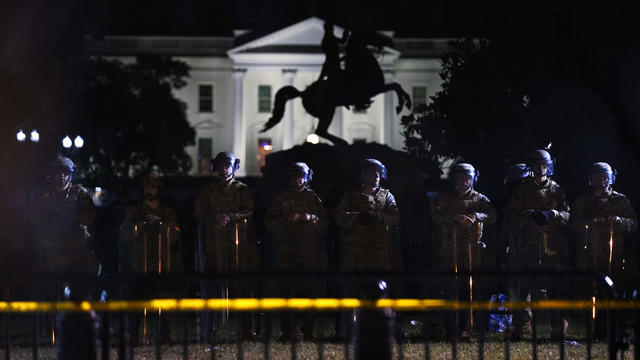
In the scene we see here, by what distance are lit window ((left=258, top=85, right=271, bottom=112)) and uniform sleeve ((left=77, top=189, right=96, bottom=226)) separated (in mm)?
52470

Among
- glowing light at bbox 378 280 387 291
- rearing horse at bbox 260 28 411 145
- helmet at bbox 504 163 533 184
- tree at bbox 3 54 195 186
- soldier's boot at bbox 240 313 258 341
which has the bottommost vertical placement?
soldier's boot at bbox 240 313 258 341

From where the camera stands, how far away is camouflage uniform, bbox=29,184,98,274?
9812 millimetres

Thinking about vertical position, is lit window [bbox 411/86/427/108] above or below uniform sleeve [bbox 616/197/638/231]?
above

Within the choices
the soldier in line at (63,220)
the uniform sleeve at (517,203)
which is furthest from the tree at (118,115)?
the uniform sleeve at (517,203)

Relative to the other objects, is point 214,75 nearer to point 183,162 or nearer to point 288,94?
point 183,162

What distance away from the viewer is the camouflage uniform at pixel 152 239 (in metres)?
9.93

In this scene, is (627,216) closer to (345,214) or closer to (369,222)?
(369,222)

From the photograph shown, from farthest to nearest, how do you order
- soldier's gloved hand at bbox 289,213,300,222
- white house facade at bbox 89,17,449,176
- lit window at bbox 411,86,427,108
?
1. lit window at bbox 411,86,427,108
2. white house facade at bbox 89,17,449,176
3. soldier's gloved hand at bbox 289,213,300,222

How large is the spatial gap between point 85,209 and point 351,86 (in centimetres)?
567

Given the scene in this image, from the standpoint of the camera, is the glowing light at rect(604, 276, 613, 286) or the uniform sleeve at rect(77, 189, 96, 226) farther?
the uniform sleeve at rect(77, 189, 96, 226)

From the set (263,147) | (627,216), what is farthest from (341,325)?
(263,147)

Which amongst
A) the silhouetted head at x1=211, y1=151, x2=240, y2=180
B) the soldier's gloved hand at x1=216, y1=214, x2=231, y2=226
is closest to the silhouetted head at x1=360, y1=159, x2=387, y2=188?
the silhouetted head at x1=211, y1=151, x2=240, y2=180

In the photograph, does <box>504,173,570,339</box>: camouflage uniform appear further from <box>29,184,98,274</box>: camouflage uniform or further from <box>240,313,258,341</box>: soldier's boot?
<box>29,184,98,274</box>: camouflage uniform

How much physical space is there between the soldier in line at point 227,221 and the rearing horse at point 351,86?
4505mm
